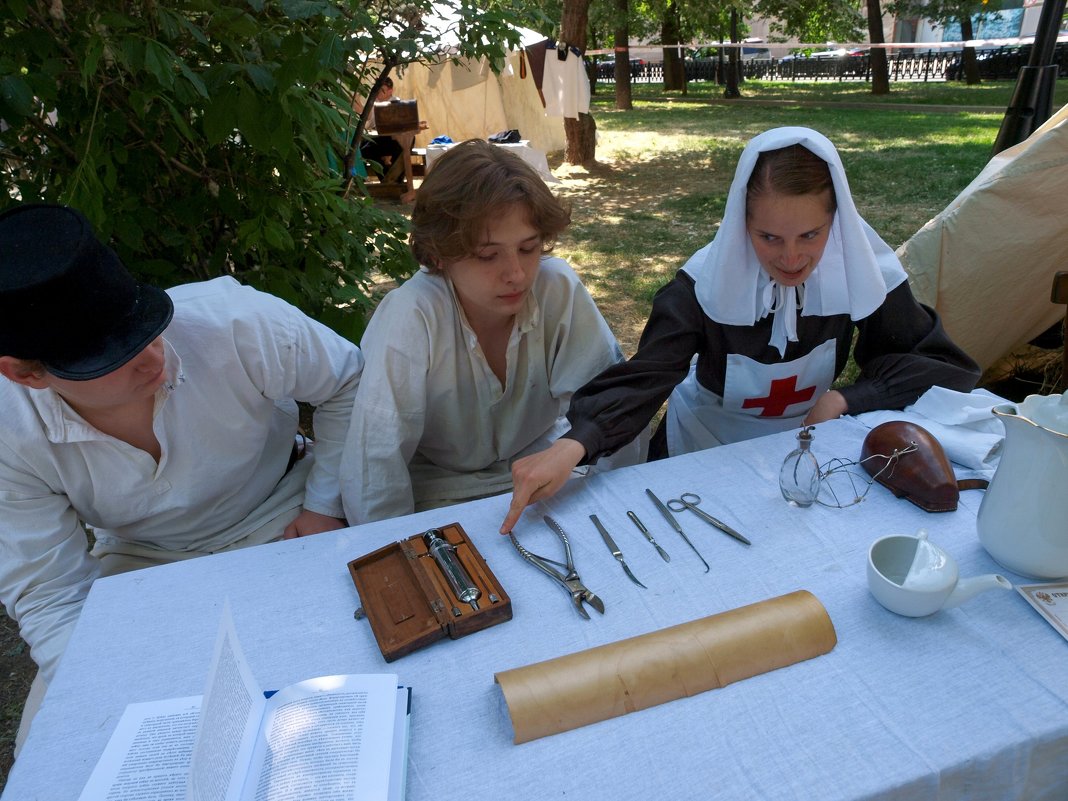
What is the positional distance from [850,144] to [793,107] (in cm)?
701

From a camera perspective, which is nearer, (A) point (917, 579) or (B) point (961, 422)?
(A) point (917, 579)

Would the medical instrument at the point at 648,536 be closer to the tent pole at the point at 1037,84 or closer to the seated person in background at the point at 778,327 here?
the seated person in background at the point at 778,327

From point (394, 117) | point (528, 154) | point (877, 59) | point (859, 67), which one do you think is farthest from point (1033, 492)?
point (859, 67)

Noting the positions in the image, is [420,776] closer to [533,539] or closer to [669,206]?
[533,539]

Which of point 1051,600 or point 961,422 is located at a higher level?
point 961,422

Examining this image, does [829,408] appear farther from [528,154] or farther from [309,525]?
[528,154]

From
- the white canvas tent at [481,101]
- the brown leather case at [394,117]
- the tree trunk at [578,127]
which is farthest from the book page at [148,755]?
the white canvas tent at [481,101]

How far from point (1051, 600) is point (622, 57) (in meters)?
16.5

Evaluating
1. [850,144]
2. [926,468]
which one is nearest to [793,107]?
[850,144]

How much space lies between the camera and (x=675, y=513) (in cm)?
134

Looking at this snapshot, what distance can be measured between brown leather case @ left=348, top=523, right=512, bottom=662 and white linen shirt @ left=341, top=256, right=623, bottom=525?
1.69 ft

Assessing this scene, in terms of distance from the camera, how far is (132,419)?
5.03ft

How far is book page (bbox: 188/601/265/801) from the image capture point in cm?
79

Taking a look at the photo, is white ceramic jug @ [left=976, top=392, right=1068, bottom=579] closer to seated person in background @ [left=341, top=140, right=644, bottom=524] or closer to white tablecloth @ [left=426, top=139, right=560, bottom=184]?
seated person in background @ [left=341, top=140, right=644, bottom=524]
